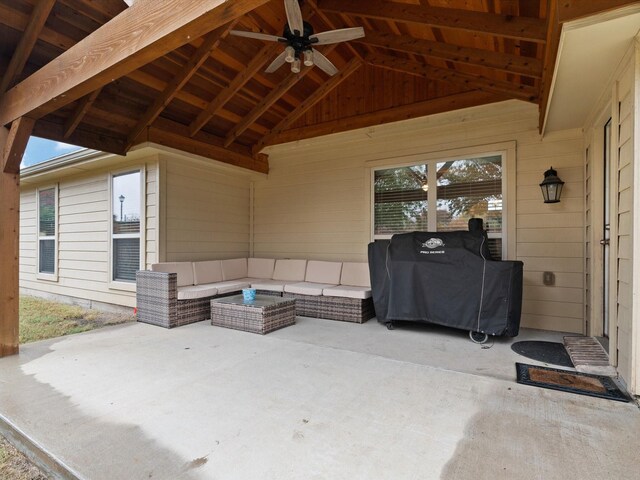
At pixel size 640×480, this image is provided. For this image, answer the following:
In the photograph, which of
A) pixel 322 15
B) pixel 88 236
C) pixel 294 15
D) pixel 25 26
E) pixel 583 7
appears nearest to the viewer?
pixel 583 7

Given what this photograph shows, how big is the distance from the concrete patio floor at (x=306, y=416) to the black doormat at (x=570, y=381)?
9 centimetres

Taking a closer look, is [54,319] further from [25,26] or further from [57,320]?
[25,26]

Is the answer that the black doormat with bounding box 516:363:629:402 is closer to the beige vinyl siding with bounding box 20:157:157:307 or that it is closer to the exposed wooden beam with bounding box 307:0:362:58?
the exposed wooden beam with bounding box 307:0:362:58

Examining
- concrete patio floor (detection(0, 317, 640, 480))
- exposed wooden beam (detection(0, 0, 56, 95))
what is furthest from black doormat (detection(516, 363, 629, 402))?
exposed wooden beam (detection(0, 0, 56, 95))

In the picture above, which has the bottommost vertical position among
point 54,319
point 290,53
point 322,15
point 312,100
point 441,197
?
point 54,319

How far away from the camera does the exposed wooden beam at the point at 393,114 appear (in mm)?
4508

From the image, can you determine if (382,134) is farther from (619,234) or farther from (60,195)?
(60,195)

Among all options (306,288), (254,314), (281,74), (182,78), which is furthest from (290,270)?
(182,78)

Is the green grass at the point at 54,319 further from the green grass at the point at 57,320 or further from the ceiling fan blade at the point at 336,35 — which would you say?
the ceiling fan blade at the point at 336,35

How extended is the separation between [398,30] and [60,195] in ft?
Answer: 22.8

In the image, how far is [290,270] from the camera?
5887 mm

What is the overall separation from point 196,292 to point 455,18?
14.3 ft

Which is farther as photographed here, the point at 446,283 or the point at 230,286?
the point at 230,286

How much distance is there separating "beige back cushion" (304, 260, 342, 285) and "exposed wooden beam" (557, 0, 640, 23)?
3987 mm
